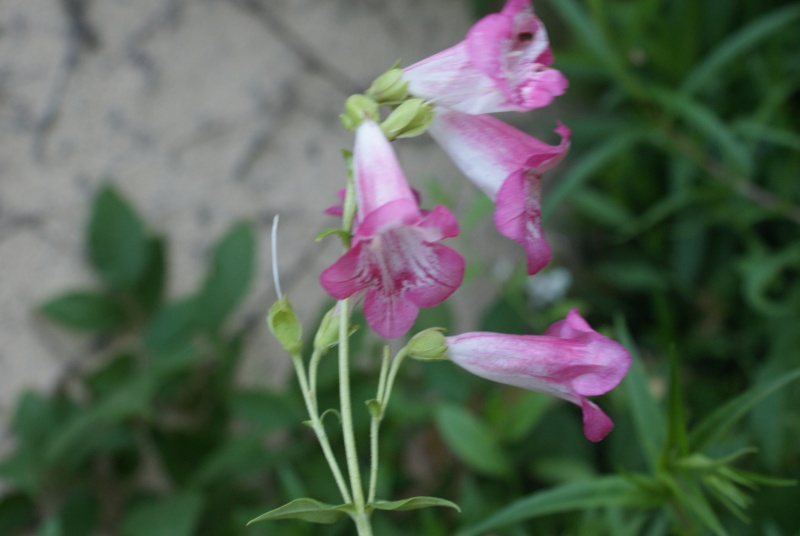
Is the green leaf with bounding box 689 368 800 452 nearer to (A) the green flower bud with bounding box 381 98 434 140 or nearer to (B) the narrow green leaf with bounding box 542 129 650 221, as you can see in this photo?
(A) the green flower bud with bounding box 381 98 434 140

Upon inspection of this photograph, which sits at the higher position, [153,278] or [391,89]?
[391,89]

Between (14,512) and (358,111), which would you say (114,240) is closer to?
(14,512)

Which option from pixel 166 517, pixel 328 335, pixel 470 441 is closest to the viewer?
pixel 328 335

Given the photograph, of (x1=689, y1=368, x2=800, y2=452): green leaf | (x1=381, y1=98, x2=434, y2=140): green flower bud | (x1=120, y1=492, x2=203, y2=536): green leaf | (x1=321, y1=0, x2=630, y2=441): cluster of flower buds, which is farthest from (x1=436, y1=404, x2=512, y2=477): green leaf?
(x1=381, y1=98, x2=434, y2=140): green flower bud

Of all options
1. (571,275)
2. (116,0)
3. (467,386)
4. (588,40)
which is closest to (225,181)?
(116,0)

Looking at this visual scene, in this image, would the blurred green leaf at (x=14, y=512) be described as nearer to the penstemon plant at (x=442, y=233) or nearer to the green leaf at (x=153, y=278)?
the green leaf at (x=153, y=278)

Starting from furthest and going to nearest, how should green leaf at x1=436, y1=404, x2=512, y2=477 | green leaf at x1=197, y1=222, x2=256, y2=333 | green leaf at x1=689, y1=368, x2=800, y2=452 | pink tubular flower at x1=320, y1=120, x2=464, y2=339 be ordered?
green leaf at x1=197, y1=222, x2=256, y2=333 → green leaf at x1=436, y1=404, x2=512, y2=477 → green leaf at x1=689, y1=368, x2=800, y2=452 → pink tubular flower at x1=320, y1=120, x2=464, y2=339

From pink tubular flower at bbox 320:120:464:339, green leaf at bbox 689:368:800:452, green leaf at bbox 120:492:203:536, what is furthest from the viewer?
green leaf at bbox 120:492:203:536

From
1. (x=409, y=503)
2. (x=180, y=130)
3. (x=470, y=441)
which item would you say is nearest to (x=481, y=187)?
(x=409, y=503)
